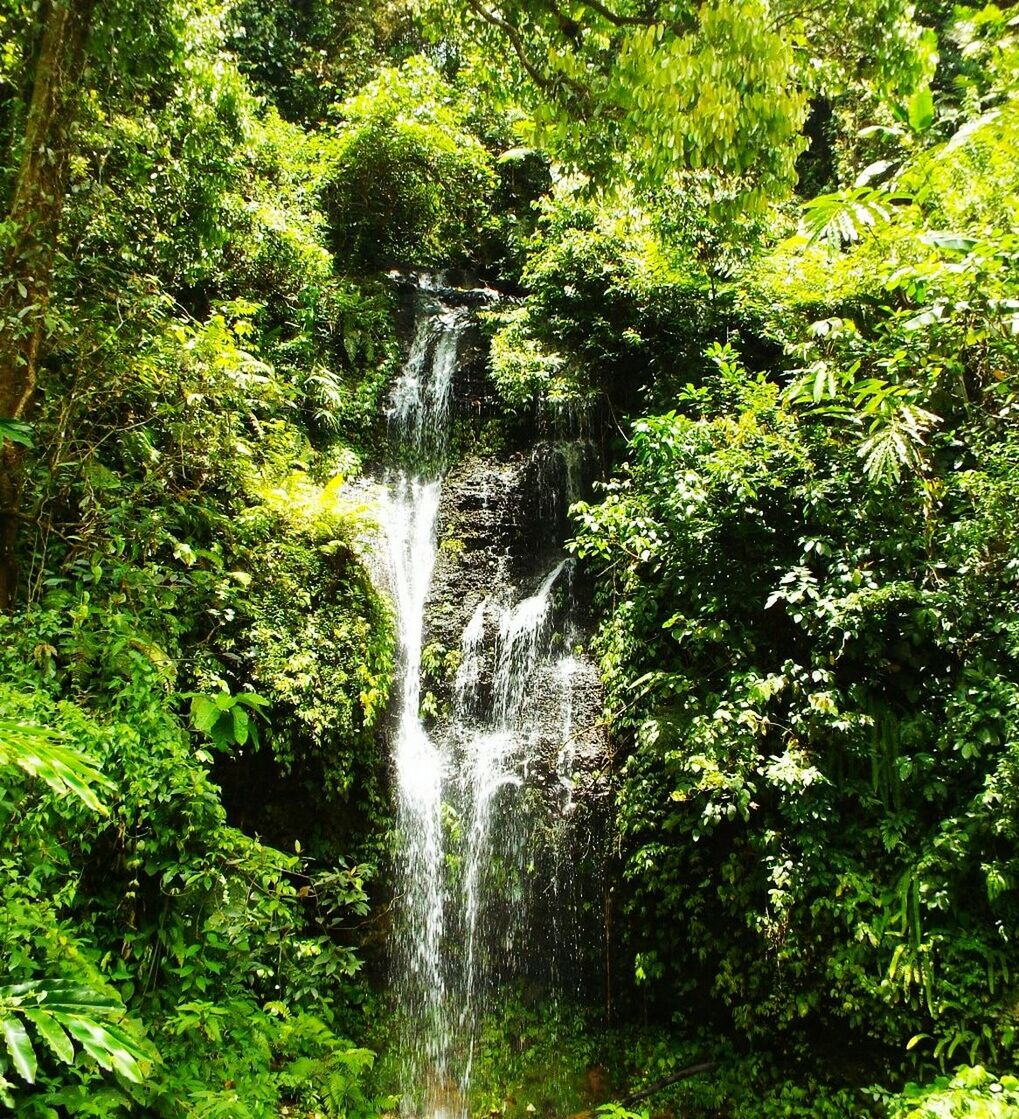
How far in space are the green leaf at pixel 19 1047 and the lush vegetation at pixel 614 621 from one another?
2 cm

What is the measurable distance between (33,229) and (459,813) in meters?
5.36

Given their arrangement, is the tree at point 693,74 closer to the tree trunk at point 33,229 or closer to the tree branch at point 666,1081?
the tree trunk at point 33,229

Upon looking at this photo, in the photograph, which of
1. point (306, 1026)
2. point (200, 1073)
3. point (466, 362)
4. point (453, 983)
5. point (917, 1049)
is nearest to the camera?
point (200, 1073)

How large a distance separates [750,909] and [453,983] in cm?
253

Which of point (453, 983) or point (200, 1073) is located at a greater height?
point (200, 1073)

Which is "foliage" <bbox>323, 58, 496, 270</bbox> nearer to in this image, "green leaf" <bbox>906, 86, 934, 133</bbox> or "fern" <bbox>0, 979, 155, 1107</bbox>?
"green leaf" <bbox>906, 86, 934, 133</bbox>

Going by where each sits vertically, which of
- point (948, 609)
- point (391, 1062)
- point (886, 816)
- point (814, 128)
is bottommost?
point (391, 1062)

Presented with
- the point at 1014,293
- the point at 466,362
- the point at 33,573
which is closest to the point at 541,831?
the point at 33,573

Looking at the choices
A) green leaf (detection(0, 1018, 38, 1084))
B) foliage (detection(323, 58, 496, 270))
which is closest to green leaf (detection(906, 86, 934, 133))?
green leaf (detection(0, 1018, 38, 1084))

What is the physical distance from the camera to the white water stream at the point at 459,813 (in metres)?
5.84

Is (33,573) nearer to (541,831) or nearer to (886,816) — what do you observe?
(541,831)

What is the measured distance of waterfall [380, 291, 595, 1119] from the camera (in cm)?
587

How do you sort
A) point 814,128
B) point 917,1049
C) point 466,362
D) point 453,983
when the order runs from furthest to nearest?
point 814,128
point 466,362
point 453,983
point 917,1049

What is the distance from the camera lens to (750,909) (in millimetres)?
5344
